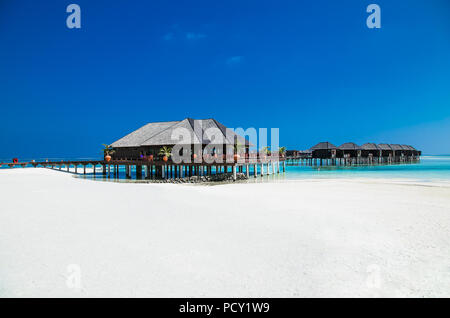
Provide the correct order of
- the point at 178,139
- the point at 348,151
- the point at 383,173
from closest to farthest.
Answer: the point at 178,139 < the point at 383,173 < the point at 348,151

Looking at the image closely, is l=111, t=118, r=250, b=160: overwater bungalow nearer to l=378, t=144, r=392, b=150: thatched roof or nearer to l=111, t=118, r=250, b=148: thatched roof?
l=111, t=118, r=250, b=148: thatched roof

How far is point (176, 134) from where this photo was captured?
28.5m

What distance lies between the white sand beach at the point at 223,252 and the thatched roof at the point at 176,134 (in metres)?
19.3

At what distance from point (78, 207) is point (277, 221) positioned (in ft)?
25.2

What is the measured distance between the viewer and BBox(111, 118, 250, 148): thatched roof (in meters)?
28.0

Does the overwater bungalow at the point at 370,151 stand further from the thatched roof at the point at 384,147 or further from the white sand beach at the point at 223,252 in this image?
the white sand beach at the point at 223,252

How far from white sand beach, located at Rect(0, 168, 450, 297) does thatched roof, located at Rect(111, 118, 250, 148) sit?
19255 mm

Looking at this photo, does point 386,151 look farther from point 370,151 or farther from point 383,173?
point 383,173

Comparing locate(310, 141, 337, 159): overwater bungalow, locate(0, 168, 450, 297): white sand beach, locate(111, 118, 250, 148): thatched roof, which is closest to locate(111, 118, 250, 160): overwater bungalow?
locate(111, 118, 250, 148): thatched roof

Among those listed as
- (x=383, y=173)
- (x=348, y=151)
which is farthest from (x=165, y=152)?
(x=348, y=151)

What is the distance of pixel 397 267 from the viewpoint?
4.53 metres

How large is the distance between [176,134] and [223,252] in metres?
24.5

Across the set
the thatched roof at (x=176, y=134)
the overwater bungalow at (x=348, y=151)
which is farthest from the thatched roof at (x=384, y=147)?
the thatched roof at (x=176, y=134)

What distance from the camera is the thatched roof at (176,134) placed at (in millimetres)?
27984
